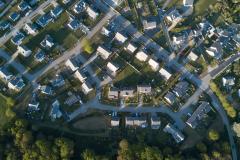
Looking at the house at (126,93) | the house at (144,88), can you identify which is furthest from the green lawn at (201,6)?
the house at (126,93)

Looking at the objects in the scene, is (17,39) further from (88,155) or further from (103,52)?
(88,155)

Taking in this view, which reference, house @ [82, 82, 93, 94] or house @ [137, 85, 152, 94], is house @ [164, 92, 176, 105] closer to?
house @ [137, 85, 152, 94]

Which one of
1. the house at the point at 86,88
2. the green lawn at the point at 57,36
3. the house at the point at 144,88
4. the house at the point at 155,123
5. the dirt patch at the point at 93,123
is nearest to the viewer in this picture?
the dirt patch at the point at 93,123

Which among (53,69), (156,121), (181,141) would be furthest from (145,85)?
(53,69)

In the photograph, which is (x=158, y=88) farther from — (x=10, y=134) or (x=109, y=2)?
(x=10, y=134)

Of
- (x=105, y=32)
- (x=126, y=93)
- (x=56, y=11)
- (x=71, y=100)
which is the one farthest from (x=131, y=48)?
(x=56, y=11)

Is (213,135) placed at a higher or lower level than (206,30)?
lower

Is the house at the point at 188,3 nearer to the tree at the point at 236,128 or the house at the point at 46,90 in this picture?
the tree at the point at 236,128
